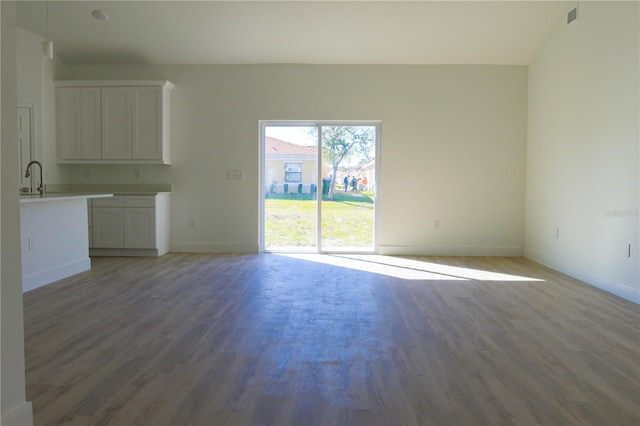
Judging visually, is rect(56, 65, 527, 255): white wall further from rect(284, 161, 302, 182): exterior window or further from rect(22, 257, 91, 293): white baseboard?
rect(22, 257, 91, 293): white baseboard

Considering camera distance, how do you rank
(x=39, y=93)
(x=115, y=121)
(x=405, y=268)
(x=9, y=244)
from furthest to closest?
1. (x=115, y=121)
2. (x=39, y=93)
3. (x=405, y=268)
4. (x=9, y=244)

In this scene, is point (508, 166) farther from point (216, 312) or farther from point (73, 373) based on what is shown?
point (73, 373)

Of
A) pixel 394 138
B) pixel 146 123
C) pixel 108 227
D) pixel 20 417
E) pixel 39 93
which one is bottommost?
pixel 20 417

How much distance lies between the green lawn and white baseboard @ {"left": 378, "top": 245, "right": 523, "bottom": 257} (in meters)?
0.35

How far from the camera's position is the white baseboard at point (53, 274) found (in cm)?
414

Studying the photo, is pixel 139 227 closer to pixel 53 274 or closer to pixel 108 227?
pixel 108 227

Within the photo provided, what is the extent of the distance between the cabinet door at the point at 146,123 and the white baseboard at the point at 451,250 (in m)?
3.60

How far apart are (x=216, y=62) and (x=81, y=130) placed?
2178 millimetres

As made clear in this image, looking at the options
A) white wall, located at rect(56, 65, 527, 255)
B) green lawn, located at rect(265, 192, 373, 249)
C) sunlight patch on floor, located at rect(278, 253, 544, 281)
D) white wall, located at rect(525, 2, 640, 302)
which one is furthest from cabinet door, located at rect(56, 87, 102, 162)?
white wall, located at rect(525, 2, 640, 302)

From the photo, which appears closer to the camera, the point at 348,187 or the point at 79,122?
the point at 79,122

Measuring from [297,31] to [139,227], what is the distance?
3.44 m

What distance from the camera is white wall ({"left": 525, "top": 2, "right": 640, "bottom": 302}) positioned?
13.2 feet

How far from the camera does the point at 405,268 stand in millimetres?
5406

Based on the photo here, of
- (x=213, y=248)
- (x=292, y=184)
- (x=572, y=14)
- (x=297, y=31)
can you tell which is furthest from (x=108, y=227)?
(x=572, y=14)
